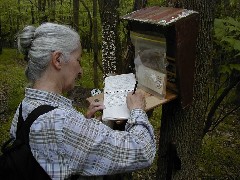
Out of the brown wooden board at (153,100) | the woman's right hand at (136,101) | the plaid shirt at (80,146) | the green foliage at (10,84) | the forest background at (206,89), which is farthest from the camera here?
the green foliage at (10,84)

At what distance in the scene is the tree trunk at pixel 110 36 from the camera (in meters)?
5.45

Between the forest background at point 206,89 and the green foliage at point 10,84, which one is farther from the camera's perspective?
the green foliage at point 10,84

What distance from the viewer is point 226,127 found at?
297 inches

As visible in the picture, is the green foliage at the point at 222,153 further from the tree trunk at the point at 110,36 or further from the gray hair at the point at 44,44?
the gray hair at the point at 44,44

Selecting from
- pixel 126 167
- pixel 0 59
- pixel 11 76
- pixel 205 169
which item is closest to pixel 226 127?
pixel 205 169

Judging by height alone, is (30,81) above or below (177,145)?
above

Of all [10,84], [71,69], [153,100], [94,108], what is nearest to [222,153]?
[153,100]

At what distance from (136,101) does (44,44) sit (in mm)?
677

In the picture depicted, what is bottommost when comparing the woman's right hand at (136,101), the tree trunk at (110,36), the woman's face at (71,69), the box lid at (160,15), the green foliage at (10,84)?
the green foliage at (10,84)

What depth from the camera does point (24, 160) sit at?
1.77 metres

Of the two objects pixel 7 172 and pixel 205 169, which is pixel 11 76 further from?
pixel 7 172

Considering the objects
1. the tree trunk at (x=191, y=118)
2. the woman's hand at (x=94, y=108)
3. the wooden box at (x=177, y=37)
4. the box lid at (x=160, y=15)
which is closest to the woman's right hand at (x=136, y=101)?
the woman's hand at (x=94, y=108)

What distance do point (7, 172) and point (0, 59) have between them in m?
20.5

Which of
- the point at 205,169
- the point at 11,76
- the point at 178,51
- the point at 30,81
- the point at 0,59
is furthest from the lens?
the point at 0,59
